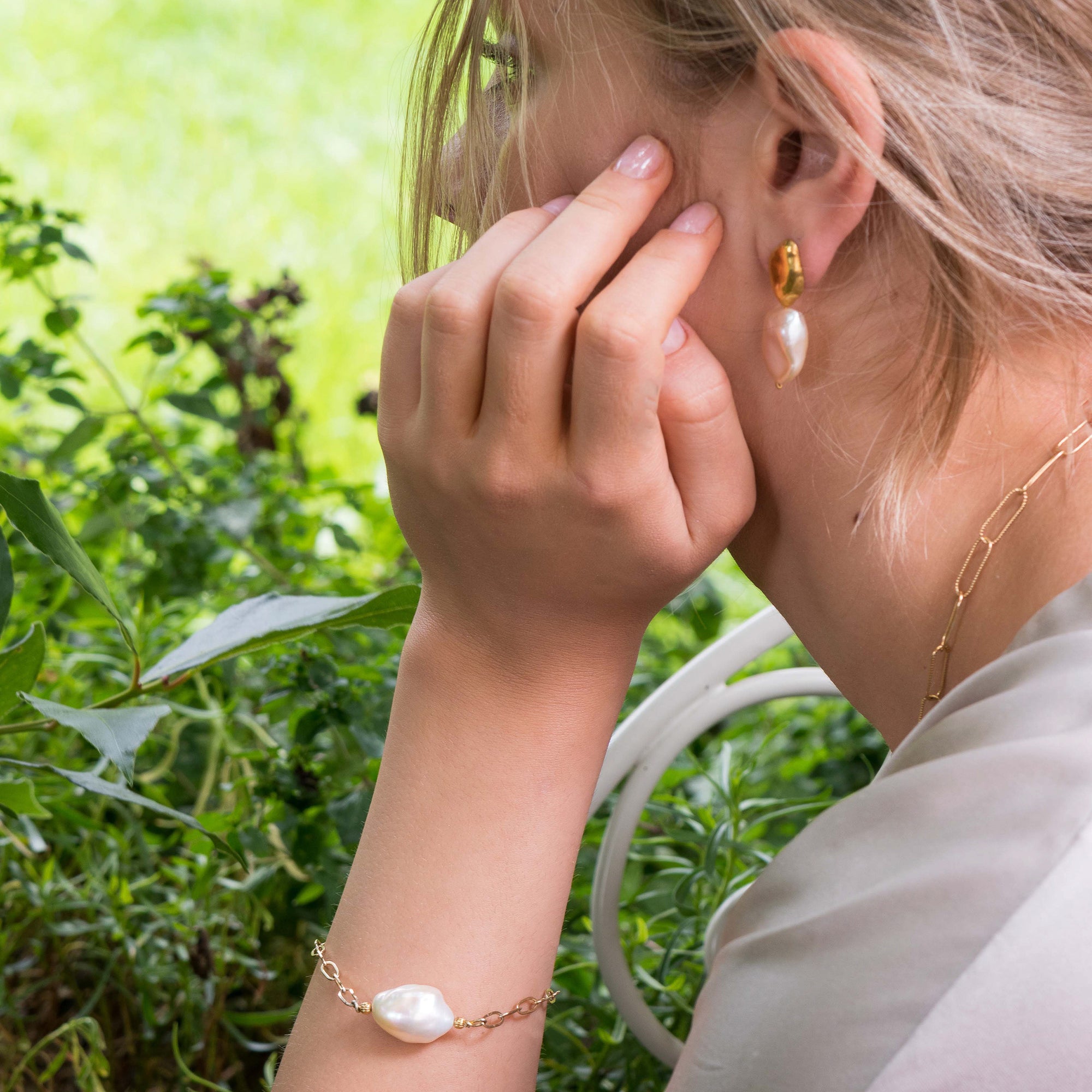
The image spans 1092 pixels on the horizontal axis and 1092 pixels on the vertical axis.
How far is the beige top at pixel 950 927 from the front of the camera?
1.64ft

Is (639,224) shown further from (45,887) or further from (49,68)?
(49,68)

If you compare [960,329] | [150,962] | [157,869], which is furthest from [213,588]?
[960,329]

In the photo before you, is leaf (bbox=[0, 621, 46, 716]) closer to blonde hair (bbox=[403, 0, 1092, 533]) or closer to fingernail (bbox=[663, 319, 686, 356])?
fingernail (bbox=[663, 319, 686, 356])

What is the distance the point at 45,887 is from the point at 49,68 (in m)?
4.00

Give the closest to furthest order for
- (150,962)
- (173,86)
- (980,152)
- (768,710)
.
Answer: (980,152) → (150,962) → (768,710) → (173,86)

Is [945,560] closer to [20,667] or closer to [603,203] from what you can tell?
[603,203]

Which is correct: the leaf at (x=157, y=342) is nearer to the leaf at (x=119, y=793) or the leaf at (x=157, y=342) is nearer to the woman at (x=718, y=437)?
the woman at (x=718, y=437)

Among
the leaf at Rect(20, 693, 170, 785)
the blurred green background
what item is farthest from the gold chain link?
the blurred green background

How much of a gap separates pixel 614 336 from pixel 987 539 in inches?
11.2

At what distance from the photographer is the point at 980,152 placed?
2.20ft

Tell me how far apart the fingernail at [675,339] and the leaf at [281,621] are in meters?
0.24

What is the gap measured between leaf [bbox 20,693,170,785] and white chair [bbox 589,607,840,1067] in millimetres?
341

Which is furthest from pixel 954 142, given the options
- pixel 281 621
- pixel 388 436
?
pixel 281 621

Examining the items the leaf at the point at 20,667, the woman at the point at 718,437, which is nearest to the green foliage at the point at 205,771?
the leaf at the point at 20,667
